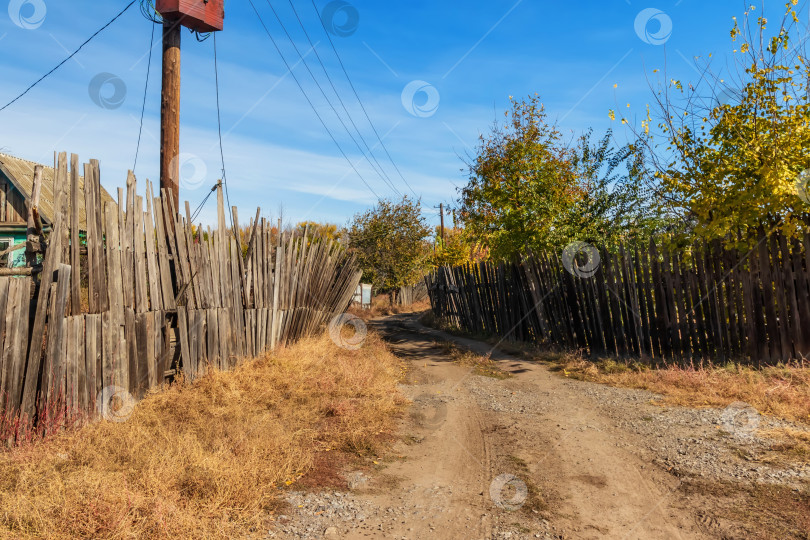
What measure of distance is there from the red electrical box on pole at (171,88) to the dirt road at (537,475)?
4.49 m

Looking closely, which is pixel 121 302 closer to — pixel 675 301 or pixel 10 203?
pixel 675 301

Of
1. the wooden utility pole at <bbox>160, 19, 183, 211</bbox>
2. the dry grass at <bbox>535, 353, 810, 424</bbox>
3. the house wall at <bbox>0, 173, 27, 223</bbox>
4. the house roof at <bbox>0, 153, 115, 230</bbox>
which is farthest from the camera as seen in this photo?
the house wall at <bbox>0, 173, 27, 223</bbox>

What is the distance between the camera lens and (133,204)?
579 centimetres

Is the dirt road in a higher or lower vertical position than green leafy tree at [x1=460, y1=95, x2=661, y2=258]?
lower

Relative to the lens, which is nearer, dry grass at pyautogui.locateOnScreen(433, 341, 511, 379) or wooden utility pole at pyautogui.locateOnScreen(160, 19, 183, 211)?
wooden utility pole at pyautogui.locateOnScreen(160, 19, 183, 211)

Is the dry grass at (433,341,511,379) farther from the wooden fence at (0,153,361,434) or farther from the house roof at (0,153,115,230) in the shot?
the house roof at (0,153,115,230)

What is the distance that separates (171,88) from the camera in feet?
25.0

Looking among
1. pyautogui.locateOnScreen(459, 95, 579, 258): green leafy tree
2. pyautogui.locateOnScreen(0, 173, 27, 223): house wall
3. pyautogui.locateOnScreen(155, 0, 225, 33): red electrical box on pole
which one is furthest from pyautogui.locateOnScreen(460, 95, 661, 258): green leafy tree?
pyautogui.locateOnScreen(0, 173, 27, 223): house wall

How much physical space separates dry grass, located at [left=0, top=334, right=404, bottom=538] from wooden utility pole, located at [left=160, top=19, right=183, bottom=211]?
9.19ft

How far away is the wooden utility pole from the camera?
7.39 meters

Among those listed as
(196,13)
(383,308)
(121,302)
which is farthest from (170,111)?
(383,308)

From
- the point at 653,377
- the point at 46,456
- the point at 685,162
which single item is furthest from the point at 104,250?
the point at 685,162

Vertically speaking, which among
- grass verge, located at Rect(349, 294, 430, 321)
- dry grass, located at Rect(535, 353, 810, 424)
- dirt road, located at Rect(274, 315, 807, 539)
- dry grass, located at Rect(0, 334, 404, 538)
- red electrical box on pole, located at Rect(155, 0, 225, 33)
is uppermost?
red electrical box on pole, located at Rect(155, 0, 225, 33)

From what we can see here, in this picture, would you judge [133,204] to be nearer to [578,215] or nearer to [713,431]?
[713,431]
